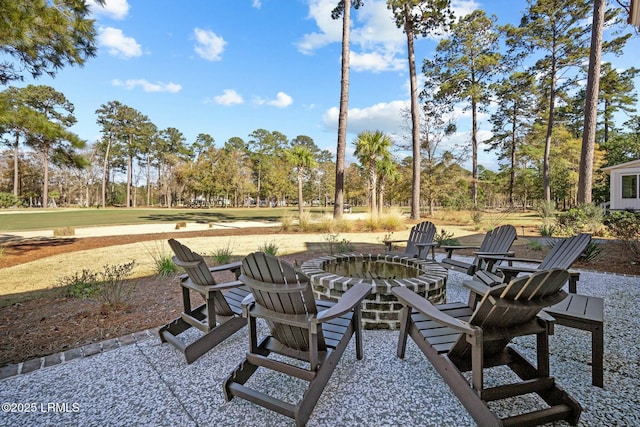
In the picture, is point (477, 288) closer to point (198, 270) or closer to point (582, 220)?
point (198, 270)

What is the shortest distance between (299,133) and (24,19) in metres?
58.1

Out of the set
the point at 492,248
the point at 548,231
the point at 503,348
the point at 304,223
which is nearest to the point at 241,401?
Answer: the point at 503,348

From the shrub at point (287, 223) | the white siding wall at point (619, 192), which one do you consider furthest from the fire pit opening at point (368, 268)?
the white siding wall at point (619, 192)

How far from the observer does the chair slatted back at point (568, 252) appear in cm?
279

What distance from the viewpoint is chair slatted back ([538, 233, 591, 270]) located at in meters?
2.79

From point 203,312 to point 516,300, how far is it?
229cm

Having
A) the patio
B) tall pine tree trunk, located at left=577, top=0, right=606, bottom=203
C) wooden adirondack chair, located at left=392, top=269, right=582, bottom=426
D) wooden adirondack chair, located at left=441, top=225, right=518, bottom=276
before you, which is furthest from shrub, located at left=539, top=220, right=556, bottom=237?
wooden adirondack chair, located at left=392, top=269, right=582, bottom=426

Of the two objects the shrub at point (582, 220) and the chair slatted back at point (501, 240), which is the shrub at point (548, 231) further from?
the chair slatted back at point (501, 240)

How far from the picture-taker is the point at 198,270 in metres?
2.26

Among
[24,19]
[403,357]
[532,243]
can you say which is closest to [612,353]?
[403,357]

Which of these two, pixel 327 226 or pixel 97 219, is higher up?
pixel 327 226

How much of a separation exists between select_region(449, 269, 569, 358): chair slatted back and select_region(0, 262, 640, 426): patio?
1.76ft

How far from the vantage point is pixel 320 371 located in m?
1.67

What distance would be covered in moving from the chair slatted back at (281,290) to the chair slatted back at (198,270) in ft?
2.07
